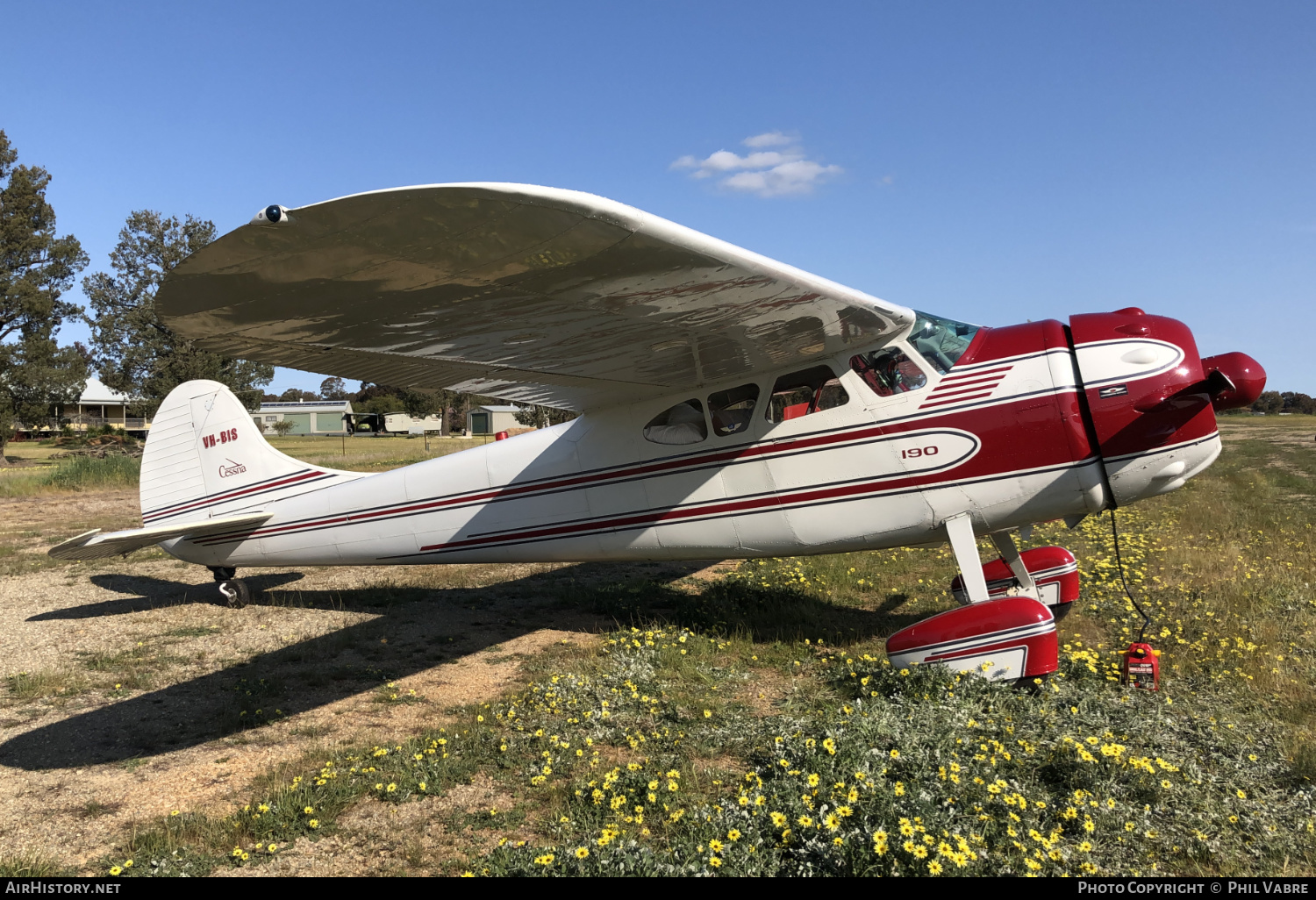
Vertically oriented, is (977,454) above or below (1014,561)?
above

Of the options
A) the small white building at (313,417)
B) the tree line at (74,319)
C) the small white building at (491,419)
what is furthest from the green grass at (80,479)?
the small white building at (313,417)

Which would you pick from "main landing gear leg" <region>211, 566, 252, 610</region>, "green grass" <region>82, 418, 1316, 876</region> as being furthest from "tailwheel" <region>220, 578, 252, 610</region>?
"green grass" <region>82, 418, 1316, 876</region>

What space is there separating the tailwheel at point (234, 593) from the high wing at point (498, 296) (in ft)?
14.8

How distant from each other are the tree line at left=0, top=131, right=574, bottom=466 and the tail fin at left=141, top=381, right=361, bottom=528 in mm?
17169

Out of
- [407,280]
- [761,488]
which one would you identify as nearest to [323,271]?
[407,280]

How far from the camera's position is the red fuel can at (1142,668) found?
4613mm

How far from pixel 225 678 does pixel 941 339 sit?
6441 millimetres

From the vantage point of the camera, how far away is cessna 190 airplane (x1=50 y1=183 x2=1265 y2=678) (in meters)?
3.07

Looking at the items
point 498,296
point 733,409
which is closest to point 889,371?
point 733,409

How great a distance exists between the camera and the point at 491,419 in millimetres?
77312

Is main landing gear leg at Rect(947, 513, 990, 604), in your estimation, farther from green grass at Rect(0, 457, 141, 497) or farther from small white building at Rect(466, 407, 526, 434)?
small white building at Rect(466, 407, 526, 434)

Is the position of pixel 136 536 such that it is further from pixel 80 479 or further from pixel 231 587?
pixel 80 479
